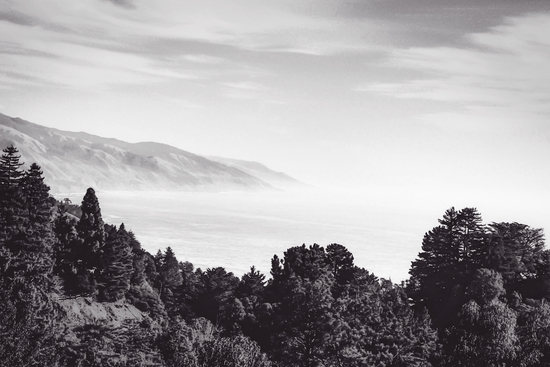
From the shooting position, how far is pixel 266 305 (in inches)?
2574

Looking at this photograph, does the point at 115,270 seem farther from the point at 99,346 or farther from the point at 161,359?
the point at 161,359

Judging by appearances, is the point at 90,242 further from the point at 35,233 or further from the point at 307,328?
the point at 307,328

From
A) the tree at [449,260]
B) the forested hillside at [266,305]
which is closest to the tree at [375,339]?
the forested hillside at [266,305]

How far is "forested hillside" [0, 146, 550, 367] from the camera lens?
133 ft

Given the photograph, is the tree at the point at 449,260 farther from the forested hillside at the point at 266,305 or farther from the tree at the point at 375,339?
the tree at the point at 375,339

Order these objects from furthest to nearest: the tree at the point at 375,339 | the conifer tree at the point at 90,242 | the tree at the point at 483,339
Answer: the conifer tree at the point at 90,242 → the tree at the point at 375,339 → the tree at the point at 483,339

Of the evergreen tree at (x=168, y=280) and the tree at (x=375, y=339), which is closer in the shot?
the tree at (x=375, y=339)

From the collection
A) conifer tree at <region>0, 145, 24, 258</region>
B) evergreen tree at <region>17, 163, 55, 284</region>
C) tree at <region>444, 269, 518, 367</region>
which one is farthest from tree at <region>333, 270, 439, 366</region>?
conifer tree at <region>0, 145, 24, 258</region>

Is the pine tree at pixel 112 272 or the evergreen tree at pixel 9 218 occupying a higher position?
the evergreen tree at pixel 9 218

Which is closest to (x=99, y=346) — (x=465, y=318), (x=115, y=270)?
(x=115, y=270)

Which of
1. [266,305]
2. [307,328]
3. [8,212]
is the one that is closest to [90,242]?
[8,212]

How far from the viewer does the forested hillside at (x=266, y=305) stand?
40500 millimetres

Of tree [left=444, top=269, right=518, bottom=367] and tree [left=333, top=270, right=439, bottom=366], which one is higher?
tree [left=444, top=269, right=518, bottom=367]

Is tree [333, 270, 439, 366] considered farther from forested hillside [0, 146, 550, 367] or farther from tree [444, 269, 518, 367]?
tree [444, 269, 518, 367]
